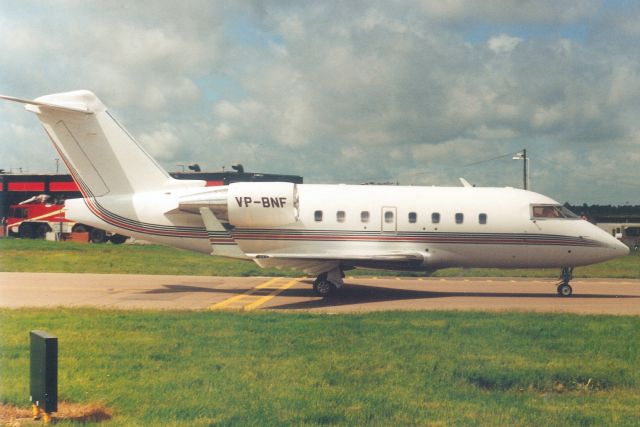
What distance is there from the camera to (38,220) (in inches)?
1941

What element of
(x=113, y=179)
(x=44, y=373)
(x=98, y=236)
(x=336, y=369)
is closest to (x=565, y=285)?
(x=336, y=369)

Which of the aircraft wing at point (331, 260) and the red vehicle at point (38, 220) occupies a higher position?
the red vehicle at point (38, 220)

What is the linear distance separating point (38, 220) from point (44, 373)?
46.8m

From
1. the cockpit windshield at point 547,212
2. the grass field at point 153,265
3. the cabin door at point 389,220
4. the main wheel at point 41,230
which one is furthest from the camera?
the main wheel at point 41,230

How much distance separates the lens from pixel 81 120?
19750 mm

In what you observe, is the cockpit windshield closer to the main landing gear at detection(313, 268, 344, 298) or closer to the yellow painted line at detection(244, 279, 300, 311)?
the main landing gear at detection(313, 268, 344, 298)

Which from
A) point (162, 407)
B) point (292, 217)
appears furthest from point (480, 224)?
Answer: point (162, 407)

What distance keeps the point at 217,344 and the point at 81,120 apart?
1173 centimetres

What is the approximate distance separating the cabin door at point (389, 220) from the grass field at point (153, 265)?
661 cm

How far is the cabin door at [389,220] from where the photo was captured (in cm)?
1959

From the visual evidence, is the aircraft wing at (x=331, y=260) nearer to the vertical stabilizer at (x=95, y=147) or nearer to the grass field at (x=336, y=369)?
the grass field at (x=336, y=369)

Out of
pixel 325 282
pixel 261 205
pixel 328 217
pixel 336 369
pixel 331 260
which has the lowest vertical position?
pixel 336 369

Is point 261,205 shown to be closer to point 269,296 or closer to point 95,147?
point 269,296

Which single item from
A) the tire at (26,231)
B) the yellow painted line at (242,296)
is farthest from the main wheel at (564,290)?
the tire at (26,231)
